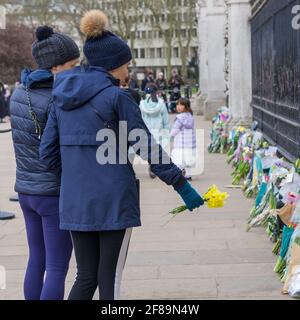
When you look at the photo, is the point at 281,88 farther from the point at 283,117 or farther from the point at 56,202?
the point at 56,202

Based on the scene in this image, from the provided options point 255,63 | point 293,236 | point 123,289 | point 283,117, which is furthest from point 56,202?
point 255,63

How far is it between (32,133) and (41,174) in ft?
0.87

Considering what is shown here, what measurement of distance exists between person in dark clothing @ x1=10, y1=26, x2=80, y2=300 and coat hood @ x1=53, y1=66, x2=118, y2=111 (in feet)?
1.82

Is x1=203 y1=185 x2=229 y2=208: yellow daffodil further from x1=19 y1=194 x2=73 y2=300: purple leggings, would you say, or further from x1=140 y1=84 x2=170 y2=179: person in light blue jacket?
x1=140 y1=84 x2=170 y2=179: person in light blue jacket

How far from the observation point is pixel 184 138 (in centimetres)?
1334

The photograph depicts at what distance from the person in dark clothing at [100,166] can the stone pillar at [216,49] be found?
19.7m

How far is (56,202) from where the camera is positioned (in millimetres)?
5164

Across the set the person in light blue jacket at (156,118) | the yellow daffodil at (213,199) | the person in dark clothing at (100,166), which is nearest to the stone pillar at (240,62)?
the person in light blue jacket at (156,118)

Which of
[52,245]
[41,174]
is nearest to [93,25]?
[41,174]

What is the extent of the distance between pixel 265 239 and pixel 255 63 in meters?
8.32

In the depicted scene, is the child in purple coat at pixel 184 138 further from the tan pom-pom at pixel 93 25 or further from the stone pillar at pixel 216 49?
the stone pillar at pixel 216 49

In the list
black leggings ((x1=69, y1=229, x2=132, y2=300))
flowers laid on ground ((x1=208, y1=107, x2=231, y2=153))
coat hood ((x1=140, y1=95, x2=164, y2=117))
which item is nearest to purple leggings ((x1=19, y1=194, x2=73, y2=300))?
black leggings ((x1=69, y1=229, x2=132, y2=300))

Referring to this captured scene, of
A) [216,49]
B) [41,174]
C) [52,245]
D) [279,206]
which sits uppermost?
[216,49]
